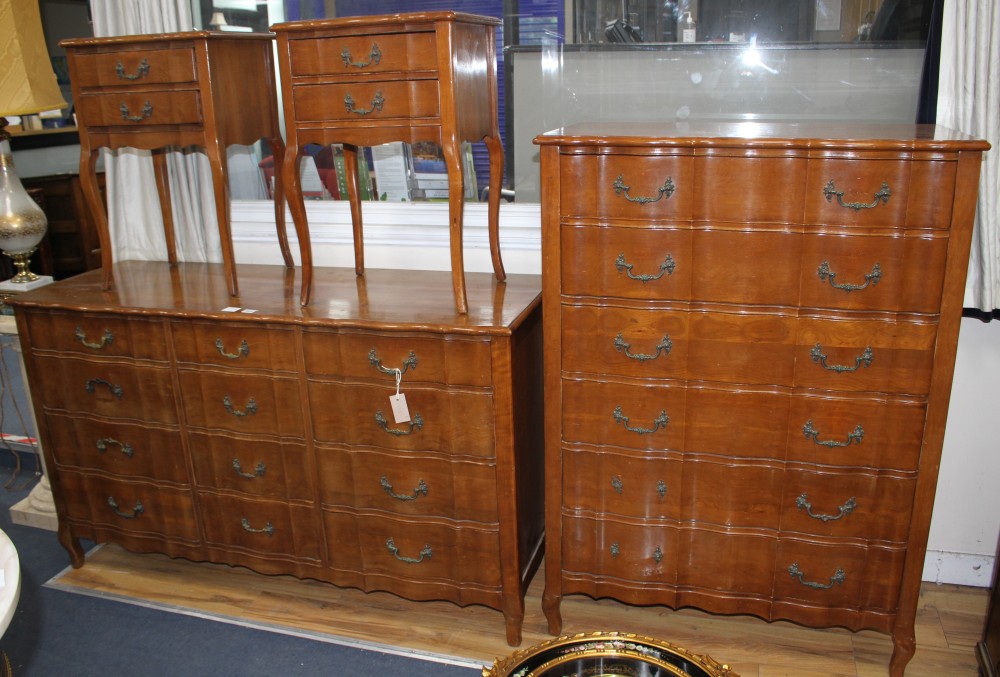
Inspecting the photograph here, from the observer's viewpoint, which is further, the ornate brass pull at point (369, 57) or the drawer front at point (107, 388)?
the drawer front at point (107, 388)

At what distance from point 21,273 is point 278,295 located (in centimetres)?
115

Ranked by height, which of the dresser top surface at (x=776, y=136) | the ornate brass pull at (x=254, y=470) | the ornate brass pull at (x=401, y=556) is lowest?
the ornate brass pull at (x=401, y=556)

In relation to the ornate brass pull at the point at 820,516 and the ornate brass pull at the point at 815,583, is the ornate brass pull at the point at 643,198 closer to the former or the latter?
the ornate brass pull at the point at 820,516

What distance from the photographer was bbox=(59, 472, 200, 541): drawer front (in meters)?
2.73

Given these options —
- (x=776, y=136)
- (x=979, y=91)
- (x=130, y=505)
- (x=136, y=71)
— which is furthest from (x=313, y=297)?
(x=979, y=91)

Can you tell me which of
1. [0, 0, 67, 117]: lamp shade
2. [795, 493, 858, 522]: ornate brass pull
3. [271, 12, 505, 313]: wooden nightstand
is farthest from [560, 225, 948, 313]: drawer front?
[0, 0, 67, 117]: lamp shade

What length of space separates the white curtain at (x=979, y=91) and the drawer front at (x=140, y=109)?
2109mm

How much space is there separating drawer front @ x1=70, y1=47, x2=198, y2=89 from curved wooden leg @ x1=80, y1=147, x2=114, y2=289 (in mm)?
210

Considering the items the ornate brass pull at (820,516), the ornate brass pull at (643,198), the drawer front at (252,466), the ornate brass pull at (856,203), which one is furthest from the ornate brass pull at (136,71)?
the ornate brass pull at (820,516)

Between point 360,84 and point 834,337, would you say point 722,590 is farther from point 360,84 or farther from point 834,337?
point 360,84

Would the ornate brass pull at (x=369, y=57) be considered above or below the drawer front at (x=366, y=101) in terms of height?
above

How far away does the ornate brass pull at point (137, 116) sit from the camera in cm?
254

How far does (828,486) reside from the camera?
2178 mm

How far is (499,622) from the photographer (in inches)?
102
